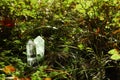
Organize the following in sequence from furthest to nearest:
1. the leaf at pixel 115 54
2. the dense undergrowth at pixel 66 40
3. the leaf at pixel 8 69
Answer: the dense undergrowth at pixel 66 40, the leaf at pixel 8 69, the leaf at pixel 115 54

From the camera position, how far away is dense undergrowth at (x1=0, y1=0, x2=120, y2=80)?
2.76 meters

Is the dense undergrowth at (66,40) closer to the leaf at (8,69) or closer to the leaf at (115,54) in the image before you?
the leaf at (8,69)

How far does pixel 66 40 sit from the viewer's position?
3199 millimetres

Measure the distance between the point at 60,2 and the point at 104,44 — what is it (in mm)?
899

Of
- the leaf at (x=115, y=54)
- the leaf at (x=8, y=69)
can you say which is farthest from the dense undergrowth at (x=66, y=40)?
the leaf at (x=115, y=54)

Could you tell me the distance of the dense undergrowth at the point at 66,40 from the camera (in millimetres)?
2762

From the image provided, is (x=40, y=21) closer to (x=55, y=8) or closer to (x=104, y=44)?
(x=55, y=8)

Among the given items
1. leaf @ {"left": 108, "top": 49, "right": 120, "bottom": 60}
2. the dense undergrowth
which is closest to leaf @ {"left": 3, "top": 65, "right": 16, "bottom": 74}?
the dense undergrowth

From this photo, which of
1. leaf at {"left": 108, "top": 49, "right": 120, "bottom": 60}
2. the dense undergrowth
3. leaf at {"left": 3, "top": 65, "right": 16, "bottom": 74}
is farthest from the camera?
the dense undergrowth

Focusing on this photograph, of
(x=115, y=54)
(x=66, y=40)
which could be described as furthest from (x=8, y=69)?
(x=115, y=54)

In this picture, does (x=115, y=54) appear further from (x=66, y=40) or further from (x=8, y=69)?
(x=8, y=69)

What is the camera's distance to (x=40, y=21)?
345cm

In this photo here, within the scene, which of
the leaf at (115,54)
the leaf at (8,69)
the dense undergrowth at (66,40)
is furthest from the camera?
the dense undergrowth at (66,40)

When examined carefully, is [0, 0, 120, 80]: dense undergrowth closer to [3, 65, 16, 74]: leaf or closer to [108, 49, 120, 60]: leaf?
[3, 65, 16, 74]: leaf
